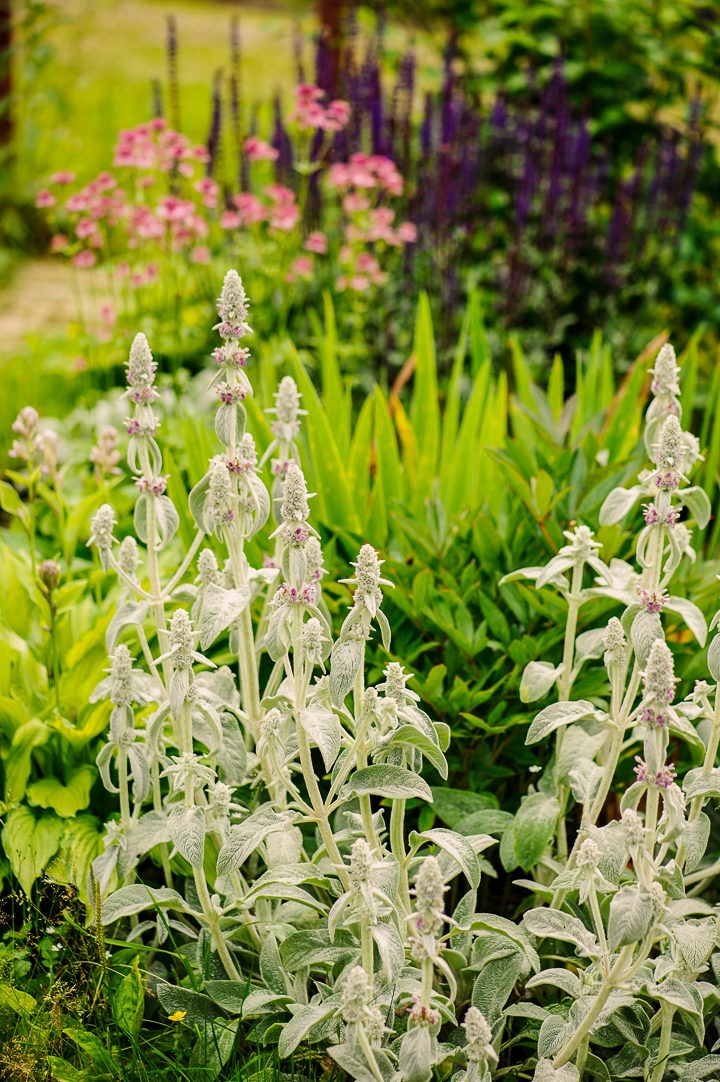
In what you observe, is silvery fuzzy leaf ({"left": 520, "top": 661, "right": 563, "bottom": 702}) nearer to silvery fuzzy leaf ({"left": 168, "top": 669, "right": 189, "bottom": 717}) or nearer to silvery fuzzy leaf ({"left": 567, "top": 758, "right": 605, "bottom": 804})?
silvery fuzzy leaf ({"left": 567, "top": 758, "right": 605, "bottom": 804})

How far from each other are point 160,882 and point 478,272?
2.60 metres

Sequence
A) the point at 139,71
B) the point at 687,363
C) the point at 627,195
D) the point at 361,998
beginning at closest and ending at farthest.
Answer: the point at 361,998
the point at 687,363
the point at 627,195
the point at 139,71

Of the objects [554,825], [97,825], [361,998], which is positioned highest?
[361,998]

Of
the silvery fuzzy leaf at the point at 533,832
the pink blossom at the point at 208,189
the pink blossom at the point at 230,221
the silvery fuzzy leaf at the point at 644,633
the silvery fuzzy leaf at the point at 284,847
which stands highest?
the pink blossom at the point at 208,189

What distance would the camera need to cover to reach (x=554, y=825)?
1.60m

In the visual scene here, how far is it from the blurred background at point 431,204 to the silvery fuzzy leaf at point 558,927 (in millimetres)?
1957

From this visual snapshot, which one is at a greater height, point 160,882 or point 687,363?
point 687,363

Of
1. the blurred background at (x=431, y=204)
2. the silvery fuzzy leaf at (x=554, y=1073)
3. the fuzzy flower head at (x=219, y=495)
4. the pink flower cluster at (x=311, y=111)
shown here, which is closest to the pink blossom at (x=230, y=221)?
the blurred background at (x=431, y=204)

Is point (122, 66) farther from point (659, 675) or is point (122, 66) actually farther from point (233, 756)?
point (659, 675)

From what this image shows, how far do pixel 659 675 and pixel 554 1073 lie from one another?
55 cm

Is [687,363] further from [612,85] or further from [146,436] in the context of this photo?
[612,85]

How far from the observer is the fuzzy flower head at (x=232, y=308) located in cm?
141

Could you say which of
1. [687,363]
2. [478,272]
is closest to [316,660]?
[687,363]

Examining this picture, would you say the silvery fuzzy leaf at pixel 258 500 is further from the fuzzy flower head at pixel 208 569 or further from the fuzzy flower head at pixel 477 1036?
the fuzzy flower head at pixel 477 1036
